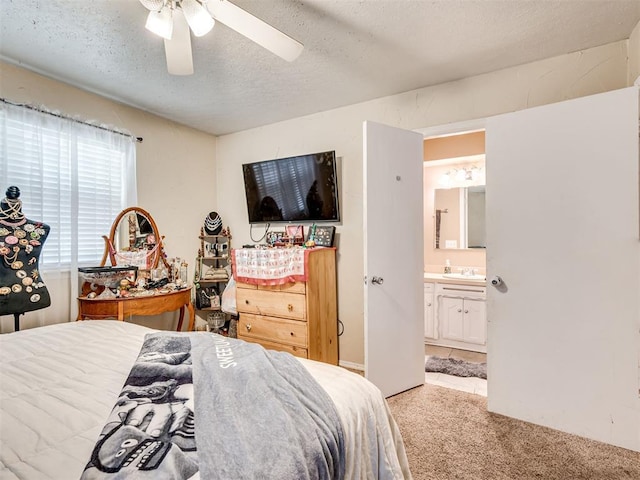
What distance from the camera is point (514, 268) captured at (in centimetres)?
220

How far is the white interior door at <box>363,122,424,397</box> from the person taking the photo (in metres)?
2.44

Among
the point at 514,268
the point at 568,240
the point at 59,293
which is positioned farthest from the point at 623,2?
the point at 59,293

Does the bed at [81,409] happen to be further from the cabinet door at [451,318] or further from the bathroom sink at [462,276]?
the bathroom sink at [462,276]

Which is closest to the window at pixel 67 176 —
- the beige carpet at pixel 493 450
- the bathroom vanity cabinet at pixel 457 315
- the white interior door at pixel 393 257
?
the white interior door at pixel 393 257

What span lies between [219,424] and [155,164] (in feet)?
10.2

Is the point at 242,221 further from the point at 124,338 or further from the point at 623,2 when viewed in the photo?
the point at 623,2

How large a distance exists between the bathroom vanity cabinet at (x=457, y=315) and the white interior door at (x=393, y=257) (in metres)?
1.03

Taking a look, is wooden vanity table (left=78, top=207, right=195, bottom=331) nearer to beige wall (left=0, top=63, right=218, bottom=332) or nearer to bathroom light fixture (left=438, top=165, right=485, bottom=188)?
beige wall (left=0, top=63, right=218, bottom=332)

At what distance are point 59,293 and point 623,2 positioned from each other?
409cm

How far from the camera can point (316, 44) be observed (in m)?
2.12

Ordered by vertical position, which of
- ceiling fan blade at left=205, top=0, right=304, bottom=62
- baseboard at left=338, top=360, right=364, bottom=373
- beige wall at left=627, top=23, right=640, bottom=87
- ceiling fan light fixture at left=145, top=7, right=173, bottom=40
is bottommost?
baseboard at left=338, top=360, right=364, bottom=373

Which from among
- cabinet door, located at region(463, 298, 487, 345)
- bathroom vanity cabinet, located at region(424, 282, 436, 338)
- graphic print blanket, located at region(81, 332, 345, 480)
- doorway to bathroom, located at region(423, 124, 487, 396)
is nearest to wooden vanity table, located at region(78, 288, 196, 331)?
graphic print blanket, located at region(81, 332, 345, 480)

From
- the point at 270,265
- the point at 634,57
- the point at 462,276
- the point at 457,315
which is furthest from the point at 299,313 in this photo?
Answer: the point at 634,57

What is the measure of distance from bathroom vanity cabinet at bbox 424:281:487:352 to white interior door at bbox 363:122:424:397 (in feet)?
3.39
